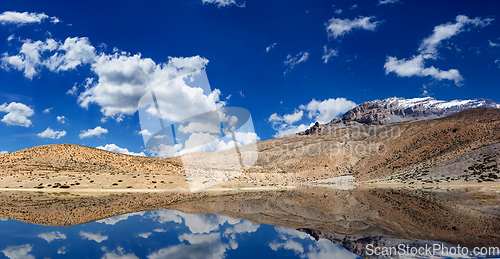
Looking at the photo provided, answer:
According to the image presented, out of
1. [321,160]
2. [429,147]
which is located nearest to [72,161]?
[321,160]

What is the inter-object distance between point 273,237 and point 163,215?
1045 centimetres

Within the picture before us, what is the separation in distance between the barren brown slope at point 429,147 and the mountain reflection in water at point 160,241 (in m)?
95.5

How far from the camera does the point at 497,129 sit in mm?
88688

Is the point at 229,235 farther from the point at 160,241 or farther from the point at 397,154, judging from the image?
the point at 397,154

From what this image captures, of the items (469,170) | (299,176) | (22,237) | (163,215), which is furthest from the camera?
(299,176)

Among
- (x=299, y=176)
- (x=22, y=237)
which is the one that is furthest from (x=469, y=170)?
(x=22, y=237)

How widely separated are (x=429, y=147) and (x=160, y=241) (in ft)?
394

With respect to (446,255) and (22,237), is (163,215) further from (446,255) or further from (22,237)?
(446,255)

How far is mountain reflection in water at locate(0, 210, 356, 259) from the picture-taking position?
11305mm

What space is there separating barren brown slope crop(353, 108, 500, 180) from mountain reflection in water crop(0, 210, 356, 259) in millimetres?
95510

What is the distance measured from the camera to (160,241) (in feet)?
42.8

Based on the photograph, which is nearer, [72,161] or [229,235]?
[229,235]

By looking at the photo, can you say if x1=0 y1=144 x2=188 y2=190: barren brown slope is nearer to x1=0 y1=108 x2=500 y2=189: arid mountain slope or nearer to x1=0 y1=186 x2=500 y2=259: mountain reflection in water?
x1=0 y1=108 x2=500 y2=189: arid mountain slope

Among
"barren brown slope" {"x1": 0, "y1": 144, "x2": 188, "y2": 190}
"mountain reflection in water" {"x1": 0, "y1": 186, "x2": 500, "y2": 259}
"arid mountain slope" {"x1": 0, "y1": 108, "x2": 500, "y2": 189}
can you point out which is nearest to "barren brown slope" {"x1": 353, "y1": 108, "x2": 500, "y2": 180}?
"arid mountain slope" {"x1": 0, "y1": 108, "x2": 500, "y2": 189}
